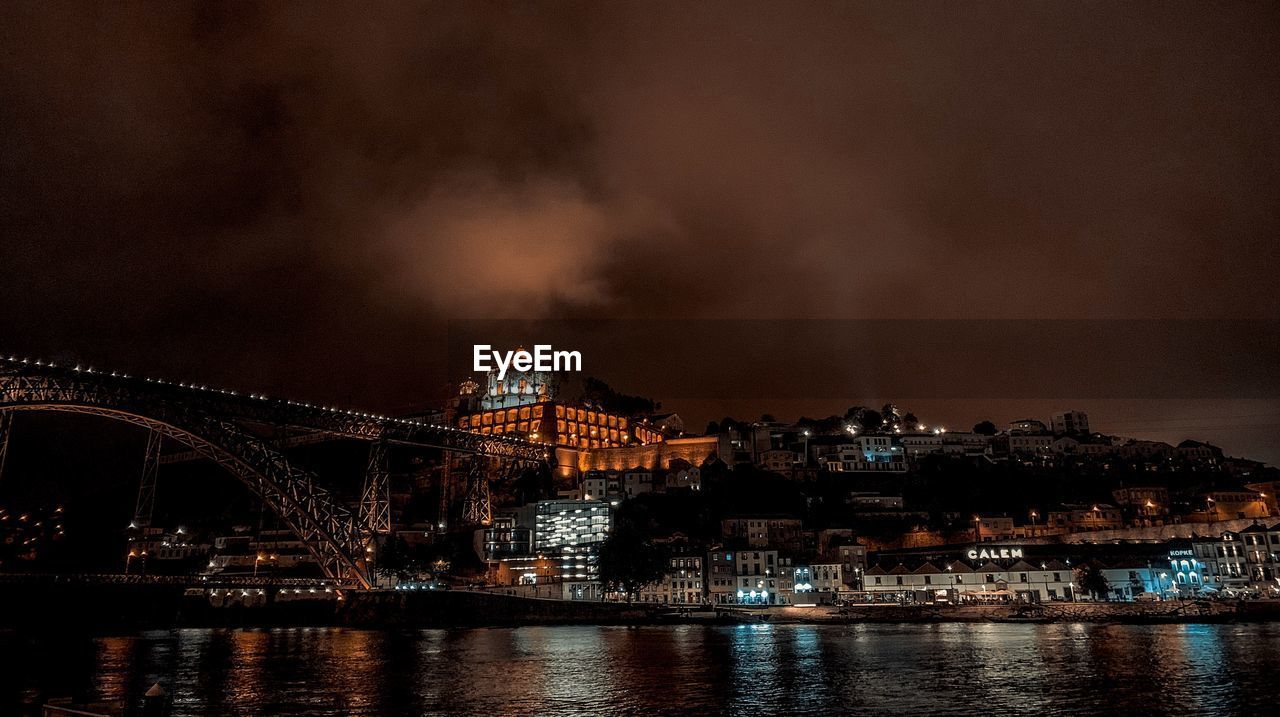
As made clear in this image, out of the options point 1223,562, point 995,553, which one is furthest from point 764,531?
point 1223,562

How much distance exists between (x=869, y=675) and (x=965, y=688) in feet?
14.2

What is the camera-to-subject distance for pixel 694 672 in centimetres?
3133

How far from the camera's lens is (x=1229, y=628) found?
4825 cm

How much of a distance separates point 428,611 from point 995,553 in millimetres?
47234

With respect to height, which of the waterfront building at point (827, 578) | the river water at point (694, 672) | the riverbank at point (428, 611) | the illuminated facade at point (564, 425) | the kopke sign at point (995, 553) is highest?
the illuminated facade at point (564, 425)

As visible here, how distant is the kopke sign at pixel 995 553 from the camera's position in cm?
6789

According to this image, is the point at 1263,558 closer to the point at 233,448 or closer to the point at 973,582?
the point at 973,582

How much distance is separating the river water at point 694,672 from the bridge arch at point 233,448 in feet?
32.5

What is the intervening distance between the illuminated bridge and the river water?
1029cm

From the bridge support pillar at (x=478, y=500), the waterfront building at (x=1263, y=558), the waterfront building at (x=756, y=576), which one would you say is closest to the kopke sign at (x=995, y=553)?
the waterfront building at (x=756, y=576)

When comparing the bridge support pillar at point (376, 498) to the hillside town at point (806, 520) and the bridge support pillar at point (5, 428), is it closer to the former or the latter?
the hillside town at point (806, 520)

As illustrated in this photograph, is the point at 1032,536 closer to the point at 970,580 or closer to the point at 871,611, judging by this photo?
the point at 970,580

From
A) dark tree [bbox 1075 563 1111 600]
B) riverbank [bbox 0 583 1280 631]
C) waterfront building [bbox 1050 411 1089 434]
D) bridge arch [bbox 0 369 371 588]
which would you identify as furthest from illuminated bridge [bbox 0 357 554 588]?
waterfront building [bbox 1050 411 1089 434]

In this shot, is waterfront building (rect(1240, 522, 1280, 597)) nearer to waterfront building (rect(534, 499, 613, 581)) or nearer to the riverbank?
the riverbank
